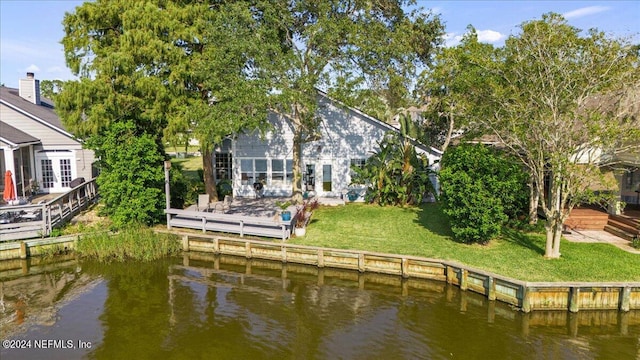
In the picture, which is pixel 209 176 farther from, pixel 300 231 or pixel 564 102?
pixel 564 102

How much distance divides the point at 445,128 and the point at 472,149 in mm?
15573

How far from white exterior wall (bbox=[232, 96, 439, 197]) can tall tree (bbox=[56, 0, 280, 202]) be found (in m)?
5.42

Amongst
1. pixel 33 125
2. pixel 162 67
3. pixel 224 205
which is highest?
pixel 162 67

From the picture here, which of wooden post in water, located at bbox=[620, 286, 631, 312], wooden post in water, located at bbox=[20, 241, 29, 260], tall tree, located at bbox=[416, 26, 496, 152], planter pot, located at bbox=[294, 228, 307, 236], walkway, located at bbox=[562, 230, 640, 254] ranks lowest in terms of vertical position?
wooden post in water, located at bbox=[620, 286, 631, 312]

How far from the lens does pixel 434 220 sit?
20.6 metres

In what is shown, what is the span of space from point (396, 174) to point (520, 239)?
8.00 meters

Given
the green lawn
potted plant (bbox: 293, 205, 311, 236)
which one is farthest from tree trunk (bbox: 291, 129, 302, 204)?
potted plant (bbox: 293, 205, 311, 236)

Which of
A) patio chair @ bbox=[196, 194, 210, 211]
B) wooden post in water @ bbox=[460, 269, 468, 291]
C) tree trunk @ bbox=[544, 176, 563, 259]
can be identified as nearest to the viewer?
wooden post in water @ bbox=[460, 269, 468, 291]

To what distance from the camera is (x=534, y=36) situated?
15.2 metres

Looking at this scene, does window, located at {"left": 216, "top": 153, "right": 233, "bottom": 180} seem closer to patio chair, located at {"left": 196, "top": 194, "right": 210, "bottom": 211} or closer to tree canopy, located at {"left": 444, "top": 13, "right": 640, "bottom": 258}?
patio chair, located at {"left": 196, "top": 194, "right": 210, "bottom": 211}

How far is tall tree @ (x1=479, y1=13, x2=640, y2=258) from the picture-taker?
1424cm

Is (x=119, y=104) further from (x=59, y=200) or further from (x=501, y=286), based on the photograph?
(x=501, y=286)

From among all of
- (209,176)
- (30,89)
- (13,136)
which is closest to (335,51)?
(209,176)

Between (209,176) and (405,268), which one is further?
(209,176)
